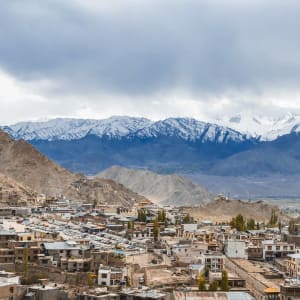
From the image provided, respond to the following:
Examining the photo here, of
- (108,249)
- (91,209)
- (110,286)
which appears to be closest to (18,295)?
(110,286)

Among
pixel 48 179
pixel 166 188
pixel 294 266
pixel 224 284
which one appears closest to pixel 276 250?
pixel 294 266

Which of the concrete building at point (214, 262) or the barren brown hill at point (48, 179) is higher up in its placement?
the barren brown hill at point (48, 179)

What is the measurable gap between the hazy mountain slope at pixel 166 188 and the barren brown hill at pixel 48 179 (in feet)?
97.4

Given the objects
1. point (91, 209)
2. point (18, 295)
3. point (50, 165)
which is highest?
point (50, 165)

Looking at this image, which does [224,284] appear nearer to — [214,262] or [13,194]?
[214,262]

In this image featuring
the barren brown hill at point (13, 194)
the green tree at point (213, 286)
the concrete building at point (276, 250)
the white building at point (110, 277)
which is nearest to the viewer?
the green tree at point (213, 286)

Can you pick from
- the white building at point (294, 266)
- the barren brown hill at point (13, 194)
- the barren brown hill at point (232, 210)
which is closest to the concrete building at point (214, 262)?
the white building at point (294, 266)

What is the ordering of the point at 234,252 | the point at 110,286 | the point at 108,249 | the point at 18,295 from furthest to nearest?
the point at 234,252, the point at 108,249, the point at 110,286, the point at 18,295

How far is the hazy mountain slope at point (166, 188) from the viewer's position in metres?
Answer: 146

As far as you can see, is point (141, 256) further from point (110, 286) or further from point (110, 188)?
point (110, 188)

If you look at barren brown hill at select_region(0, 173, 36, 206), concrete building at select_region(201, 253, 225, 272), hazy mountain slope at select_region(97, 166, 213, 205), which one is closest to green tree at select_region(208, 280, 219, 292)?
concrete building at select_region(201, 253, 225, 272)

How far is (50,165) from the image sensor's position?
112 metres

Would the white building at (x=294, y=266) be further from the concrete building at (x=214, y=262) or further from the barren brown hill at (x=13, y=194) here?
the barren brown hill at (x=13, y=194)

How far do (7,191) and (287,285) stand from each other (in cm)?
5308
